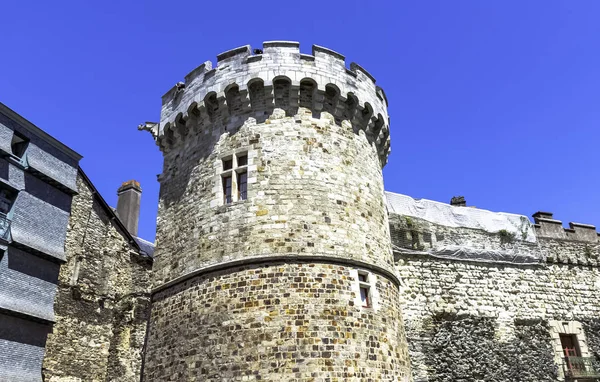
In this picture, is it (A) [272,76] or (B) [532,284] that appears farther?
(B) [532,284]

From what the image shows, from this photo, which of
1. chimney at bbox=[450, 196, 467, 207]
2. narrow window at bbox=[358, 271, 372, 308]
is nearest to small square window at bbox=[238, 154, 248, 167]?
narrow window at bbox=[358, 271, 372, 308]

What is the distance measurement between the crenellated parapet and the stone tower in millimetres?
32

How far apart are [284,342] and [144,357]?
12.4ft

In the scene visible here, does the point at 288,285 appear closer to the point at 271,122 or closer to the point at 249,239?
the point at 249,239

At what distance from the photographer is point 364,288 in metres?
10.4

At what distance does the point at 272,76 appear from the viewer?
11.4 metres

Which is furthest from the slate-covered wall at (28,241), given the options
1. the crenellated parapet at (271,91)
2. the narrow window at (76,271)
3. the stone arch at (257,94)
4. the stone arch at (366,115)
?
the stone arch at (366,115)

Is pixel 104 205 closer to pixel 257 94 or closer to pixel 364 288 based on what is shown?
pixel 257 94

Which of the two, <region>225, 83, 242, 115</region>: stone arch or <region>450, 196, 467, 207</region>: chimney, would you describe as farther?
<region>450, 196, 467, 207</region>: chimney

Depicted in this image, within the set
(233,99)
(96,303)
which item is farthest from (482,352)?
(96,303)

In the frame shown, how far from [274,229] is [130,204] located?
541 inches

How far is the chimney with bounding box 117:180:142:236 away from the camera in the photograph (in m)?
21.6

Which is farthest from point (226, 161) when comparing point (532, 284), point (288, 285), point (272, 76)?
point (532, 284)

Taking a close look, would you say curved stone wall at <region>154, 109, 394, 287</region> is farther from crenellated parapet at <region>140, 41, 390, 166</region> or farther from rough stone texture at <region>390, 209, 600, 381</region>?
rough stone texture at <region>390, 209, 600, 381</region>
